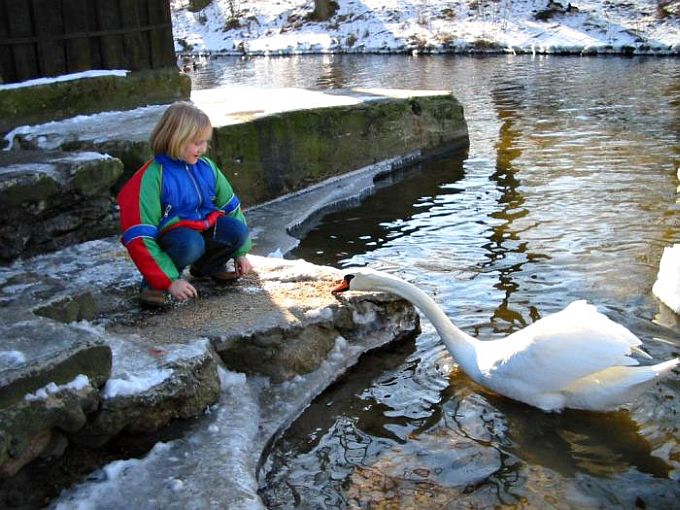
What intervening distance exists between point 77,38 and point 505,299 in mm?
5018

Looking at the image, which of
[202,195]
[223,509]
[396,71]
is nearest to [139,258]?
[202,195]

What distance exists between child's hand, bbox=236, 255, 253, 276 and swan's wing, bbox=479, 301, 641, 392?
176 centimetres

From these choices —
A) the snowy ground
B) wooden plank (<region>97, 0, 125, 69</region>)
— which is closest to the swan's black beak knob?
wooden plank (<region>97, 0, 125, 69</region>)

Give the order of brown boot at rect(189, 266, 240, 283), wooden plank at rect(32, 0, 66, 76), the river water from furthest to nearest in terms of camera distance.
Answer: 1. wooden plank at rect(32, 0, 66, 76)
2. brown boot at rect(189, 266, 240, 283)
3. the river water

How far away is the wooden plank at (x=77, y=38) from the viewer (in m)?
8.23

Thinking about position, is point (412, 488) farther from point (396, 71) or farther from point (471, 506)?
point (396, 71)

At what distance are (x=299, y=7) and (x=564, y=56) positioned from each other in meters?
18.9

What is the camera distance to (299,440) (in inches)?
174

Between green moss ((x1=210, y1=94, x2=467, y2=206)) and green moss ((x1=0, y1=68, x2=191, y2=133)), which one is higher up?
green moss ((x1=0, y1=68, x2=191, y2=133))

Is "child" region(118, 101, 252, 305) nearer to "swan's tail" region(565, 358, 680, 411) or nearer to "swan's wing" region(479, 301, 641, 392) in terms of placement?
"swan's wing" region(479, 301, 641, 392)

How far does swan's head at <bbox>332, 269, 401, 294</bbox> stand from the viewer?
5.15 metres

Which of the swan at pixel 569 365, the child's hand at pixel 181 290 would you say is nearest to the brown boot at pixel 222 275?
the child's hand at pixel 181 290

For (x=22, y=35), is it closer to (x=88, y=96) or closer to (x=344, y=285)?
(x=88, y=96)

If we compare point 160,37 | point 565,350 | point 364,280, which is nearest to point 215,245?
point 364,280
